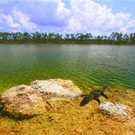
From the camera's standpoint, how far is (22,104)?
1350cm

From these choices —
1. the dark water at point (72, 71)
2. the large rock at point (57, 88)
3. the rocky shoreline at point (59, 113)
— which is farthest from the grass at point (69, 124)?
the dark water at point (72, 71)

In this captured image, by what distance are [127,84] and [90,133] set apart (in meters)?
13.9

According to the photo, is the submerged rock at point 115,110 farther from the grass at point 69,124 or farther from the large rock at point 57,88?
the large rock at point 57,88

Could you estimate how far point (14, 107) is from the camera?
44.2ft

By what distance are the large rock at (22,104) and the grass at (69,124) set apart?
0.34 m

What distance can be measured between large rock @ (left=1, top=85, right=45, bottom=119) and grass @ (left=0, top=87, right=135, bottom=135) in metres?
0.34

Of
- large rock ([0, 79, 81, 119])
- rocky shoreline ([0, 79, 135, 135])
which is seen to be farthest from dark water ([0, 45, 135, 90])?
rocky shoreline ([0, 79, 135, 135])

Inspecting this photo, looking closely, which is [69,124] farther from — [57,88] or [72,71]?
[72,71]

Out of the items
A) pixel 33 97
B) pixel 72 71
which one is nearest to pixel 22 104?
pixel 33 97

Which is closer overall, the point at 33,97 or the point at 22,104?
the point at 22,104

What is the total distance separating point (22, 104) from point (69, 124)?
112 inches

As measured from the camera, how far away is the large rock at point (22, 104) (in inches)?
517

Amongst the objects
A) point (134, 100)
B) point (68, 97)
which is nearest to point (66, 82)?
point (68, 97)

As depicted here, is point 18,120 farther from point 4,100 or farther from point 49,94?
point 49,94
